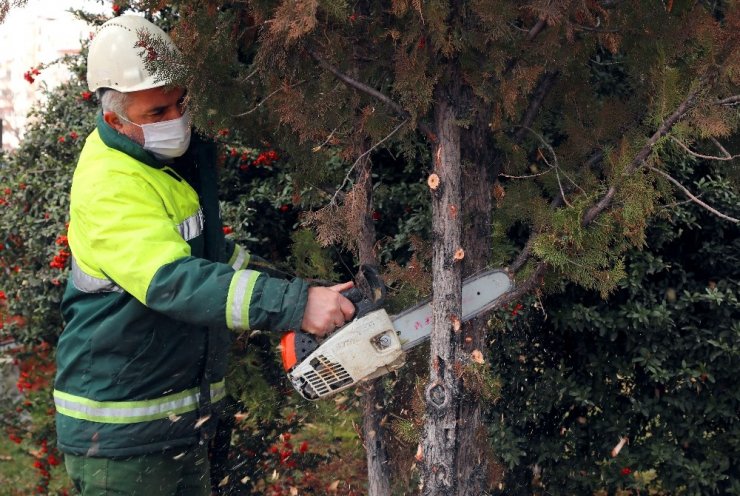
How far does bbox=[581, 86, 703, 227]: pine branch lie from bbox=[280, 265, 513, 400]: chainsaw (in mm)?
387

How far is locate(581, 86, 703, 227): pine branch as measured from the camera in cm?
230

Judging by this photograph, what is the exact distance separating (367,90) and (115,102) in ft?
3.02

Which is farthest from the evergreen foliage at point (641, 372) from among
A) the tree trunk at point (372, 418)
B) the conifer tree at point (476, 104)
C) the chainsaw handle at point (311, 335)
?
the chainsaw handle at point (311, 335)

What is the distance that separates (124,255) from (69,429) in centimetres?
76

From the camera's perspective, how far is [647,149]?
7.89ft

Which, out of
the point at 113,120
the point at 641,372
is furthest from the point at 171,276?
the point at 641,372

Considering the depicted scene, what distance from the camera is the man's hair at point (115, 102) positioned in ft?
9.34

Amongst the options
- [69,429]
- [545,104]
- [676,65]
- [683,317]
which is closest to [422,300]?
[545,104]

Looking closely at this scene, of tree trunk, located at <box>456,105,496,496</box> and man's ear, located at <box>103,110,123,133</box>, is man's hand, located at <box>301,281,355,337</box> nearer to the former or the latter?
tree trunk, located at <box>456,105,496,496</box>

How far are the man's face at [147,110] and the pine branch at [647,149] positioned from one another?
142 centimetres

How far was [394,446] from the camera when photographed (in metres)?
3.57

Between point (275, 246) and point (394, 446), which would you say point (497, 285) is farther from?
point (275, 246)

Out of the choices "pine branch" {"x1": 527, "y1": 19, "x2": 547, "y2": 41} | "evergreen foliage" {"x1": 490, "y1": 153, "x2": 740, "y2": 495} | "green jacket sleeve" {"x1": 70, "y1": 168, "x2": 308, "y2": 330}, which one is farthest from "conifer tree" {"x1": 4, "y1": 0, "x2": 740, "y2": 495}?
"evergreen foliage" {"x1": 490, "y1": 153, "x2": 740, "y2": 495}

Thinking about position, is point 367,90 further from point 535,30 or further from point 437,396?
point 437,396
